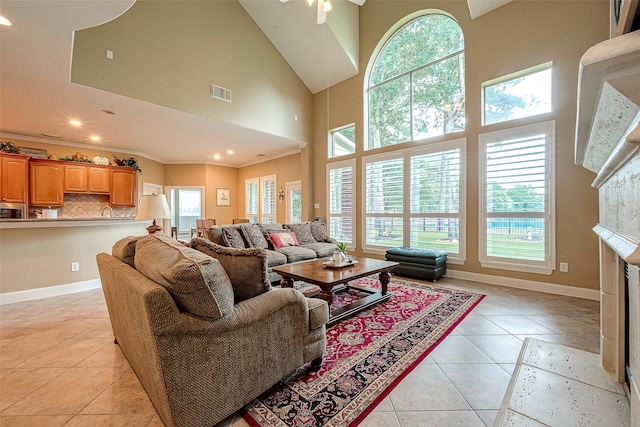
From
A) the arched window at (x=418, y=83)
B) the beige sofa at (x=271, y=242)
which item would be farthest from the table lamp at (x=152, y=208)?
the arched window at (x=418, y=83)

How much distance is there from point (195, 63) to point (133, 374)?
4.68 meters

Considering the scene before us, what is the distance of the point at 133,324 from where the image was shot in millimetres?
1443

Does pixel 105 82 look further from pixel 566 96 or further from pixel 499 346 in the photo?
pixel 566 96

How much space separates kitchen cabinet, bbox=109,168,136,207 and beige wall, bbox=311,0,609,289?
694 cm

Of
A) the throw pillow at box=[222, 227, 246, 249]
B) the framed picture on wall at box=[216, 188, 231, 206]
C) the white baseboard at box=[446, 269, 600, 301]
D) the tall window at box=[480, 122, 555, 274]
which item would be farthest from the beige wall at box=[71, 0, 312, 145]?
the white baseboard at box=[446, 269, 600, 301]

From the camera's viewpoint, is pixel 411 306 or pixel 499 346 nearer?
pixel 499 346

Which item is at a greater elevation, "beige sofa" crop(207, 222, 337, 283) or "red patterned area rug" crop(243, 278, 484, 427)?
"beige sofa" crop(207, 222, 337, 283)

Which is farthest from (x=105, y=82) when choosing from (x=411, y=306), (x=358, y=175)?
(x=411, y=306)

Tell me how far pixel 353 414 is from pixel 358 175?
4844 millimetres

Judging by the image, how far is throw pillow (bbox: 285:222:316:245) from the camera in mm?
5121

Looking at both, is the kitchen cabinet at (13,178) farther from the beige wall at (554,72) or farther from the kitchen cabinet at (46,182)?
the beige wall at (554,72)

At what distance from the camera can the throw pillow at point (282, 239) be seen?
14.8 feet

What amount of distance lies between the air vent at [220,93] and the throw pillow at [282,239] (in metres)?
2.70

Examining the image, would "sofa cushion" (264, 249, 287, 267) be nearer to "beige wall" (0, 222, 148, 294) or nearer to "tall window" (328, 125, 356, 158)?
"beige wall" (0, 222, 148, 294)
